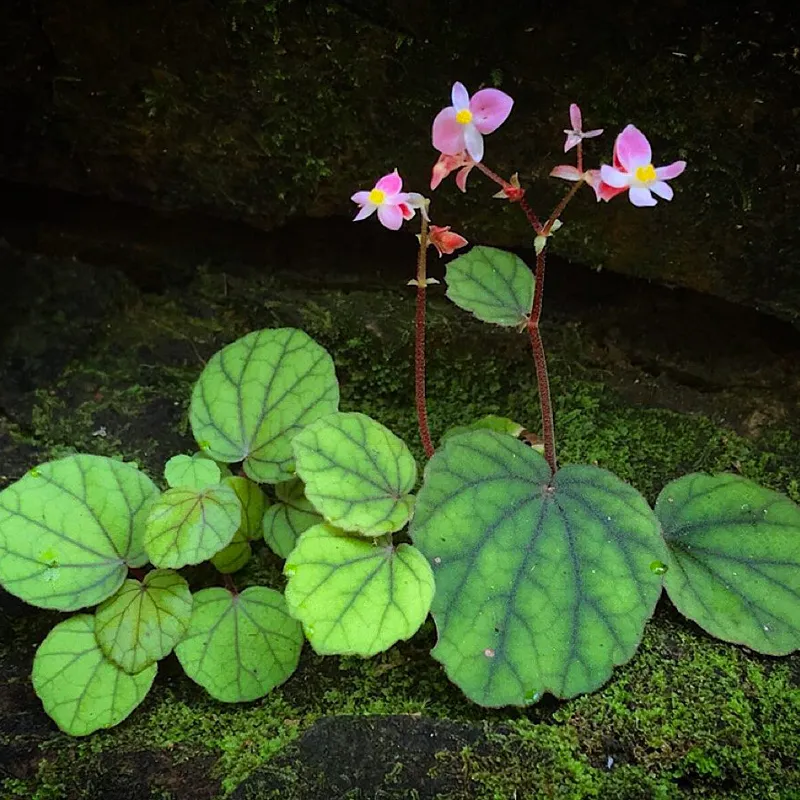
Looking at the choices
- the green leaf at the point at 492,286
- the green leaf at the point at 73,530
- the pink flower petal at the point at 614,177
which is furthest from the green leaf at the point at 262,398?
the pink flower petal at the point at 614,177

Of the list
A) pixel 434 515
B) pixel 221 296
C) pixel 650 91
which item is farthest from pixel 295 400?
pixel 650 91

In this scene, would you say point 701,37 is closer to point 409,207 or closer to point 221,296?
point 409,207

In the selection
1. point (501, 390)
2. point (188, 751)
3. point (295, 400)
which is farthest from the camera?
point (501, 390)

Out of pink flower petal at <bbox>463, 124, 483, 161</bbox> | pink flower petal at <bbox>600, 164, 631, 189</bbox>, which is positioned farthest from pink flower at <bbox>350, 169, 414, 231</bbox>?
pink flower petal at <bbox>600, 164, 631, 189</bbox>

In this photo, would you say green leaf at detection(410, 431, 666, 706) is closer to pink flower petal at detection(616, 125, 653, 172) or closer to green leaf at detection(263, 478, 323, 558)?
green leaf at detection(263, 478, 323, 558)

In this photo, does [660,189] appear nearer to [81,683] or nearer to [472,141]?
[472,141]
